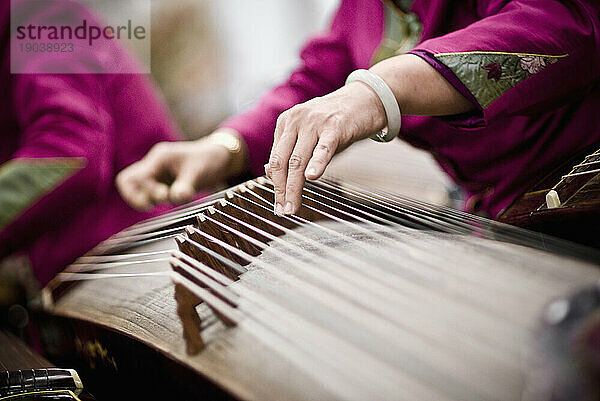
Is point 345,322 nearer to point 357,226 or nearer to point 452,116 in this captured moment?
point 357,226

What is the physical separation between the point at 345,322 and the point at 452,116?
450 millimetres

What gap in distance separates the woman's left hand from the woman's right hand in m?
0.41

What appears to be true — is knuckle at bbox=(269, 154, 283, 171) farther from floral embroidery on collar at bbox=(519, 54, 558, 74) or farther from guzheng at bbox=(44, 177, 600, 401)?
floral embroidery on collar at bbox=(519, 54, 558, 74)

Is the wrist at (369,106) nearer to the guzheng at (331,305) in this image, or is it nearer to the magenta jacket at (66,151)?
the guzheng at (331,305)

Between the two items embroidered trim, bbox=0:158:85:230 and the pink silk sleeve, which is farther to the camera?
embroidered trim, bbox=0:158:85:230

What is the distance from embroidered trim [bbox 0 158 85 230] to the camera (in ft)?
3.84

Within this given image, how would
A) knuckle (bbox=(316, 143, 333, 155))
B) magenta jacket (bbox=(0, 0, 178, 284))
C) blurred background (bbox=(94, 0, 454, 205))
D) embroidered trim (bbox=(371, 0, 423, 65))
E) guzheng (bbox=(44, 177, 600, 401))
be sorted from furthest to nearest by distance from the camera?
blurred background (bbox=(94, 0, 454, 205)) → magenta jacket (bbox=(0, 0, 178, 284)) → embroidered trim (bbox=(371, 0, 423, 65)) → knuckle (bbox=(316, 143, 333, 155)) → guzheng (bbox=(44, 177, 600, 401))

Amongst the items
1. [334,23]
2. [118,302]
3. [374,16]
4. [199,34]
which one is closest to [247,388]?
[118,302]

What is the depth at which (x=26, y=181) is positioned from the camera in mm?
1198

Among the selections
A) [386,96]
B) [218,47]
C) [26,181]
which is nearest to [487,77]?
[386,96]

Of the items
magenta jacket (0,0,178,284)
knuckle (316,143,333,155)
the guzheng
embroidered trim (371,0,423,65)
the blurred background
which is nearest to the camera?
the guzheng

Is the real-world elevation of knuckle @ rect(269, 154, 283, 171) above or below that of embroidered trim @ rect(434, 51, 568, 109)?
below

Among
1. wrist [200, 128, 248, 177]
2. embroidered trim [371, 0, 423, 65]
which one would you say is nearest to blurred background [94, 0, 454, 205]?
wrist [200, 128, 248, 177]

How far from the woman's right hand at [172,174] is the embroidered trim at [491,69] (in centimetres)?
56
